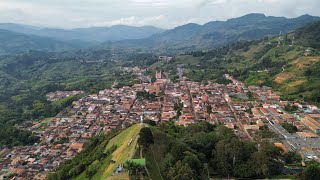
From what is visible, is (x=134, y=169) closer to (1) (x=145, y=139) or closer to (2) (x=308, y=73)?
(1) (x=145, y=139)

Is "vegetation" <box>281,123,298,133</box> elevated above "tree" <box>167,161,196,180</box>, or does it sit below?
below

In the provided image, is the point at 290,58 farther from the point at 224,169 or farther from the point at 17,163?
the point at 17,163

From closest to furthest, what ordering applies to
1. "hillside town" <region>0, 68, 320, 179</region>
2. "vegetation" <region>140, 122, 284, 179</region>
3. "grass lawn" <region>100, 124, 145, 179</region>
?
"vegetation" <region>140, 122, 284, 179</region>
"grass lawn" <region>100, 124, 145, 179</region>
"hillside town" <region>0, 68, 320, 179</region>

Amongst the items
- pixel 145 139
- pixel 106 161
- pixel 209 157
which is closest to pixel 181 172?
pixel 145 139

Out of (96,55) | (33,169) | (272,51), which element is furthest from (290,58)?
(96,55)

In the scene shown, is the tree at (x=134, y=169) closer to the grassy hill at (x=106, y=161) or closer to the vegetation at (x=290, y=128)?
the grassy hill at (x=106, y=161)

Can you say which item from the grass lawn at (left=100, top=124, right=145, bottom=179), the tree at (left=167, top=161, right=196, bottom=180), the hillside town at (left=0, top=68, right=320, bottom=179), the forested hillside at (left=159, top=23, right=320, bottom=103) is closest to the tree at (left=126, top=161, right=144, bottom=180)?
the grass lawn at (left=100, top=124, right=145, bottom=179)

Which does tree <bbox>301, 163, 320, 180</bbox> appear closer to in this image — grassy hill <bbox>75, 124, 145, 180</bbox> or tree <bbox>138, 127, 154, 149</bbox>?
tree <bbox>138, 127, 154, 149</bbox>

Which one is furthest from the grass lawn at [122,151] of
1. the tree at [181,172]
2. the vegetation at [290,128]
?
the vegetation at [290,128]
